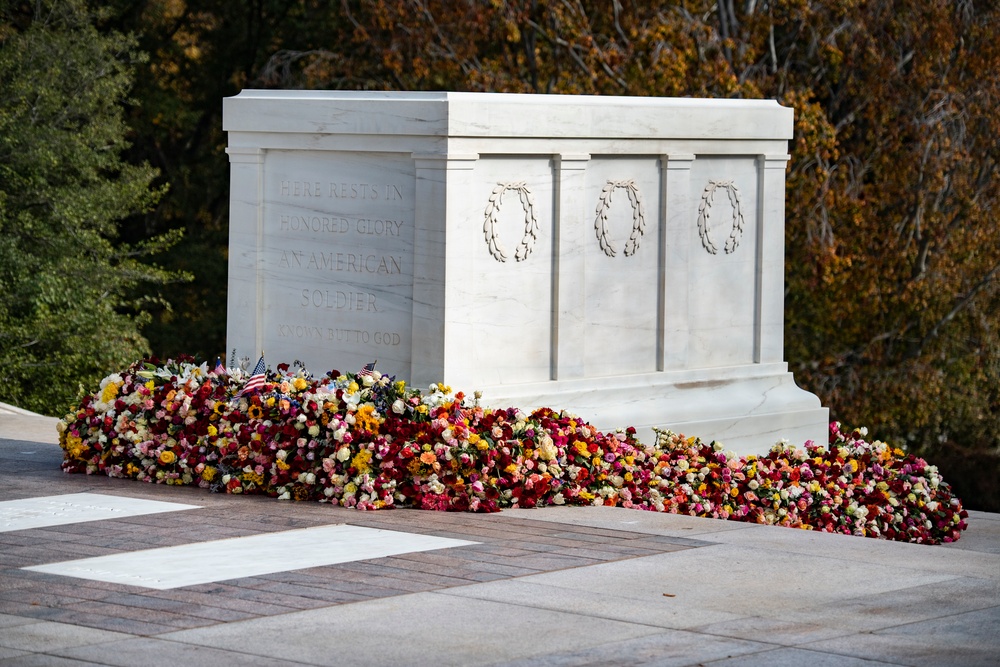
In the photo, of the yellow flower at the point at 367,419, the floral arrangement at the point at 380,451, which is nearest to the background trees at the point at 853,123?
the floral arrangement at the point at 380,451

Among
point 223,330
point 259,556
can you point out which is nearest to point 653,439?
point 259,556

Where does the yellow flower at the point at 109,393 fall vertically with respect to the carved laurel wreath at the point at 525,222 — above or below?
below

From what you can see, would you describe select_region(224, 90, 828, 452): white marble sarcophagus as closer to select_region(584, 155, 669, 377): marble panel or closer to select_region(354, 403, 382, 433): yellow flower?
select_region(584, 155, 669, 377): marble panel

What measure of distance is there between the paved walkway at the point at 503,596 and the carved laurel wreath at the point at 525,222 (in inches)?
84.8

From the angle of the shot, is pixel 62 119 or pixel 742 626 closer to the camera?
pixel 742 626

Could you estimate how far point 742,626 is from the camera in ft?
19.1

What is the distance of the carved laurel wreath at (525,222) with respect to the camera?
995 centimetres

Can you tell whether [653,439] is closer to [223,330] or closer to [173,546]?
[173,546]

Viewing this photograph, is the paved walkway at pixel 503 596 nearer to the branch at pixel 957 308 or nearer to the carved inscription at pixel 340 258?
the carved inscription at pixel 340 258

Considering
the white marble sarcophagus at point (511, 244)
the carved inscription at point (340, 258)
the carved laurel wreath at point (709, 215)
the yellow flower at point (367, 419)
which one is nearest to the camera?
the yellow flower at point (367, 419)

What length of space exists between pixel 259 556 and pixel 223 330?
18661mm

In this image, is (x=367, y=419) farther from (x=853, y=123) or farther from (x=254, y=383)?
(x=853, y=123)

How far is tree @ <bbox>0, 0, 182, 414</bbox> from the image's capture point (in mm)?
17047

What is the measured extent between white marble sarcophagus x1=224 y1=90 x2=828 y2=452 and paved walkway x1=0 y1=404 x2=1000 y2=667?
6.25ft
